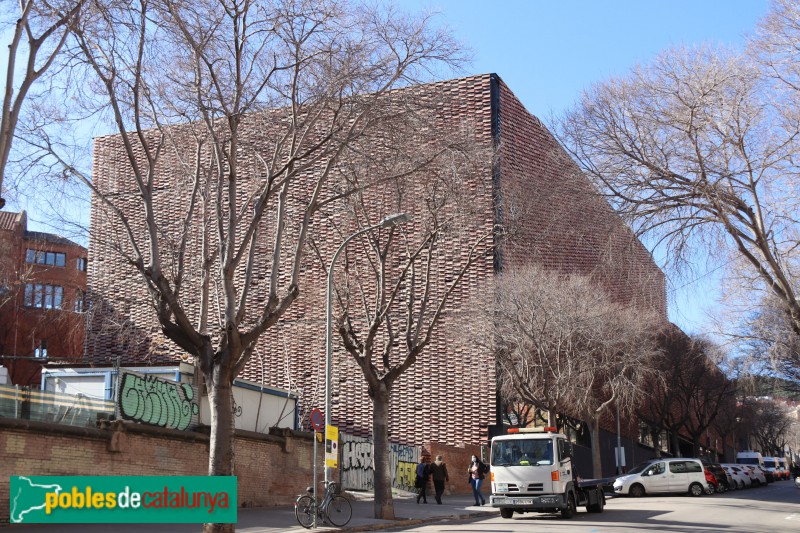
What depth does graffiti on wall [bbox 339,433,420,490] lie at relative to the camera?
32875 millimetres

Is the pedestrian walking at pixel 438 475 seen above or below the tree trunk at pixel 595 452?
below

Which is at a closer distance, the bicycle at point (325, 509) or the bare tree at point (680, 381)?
the bicycle at point (325, 509)

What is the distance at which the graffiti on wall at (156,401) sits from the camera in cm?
2129

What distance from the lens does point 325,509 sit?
63.5 feet

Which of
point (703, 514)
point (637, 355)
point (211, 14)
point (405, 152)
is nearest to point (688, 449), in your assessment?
point (637, 355)

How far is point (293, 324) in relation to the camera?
43156mm

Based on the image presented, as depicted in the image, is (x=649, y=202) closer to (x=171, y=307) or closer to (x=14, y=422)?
(x=171, y=307)

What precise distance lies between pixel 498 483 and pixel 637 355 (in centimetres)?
1678

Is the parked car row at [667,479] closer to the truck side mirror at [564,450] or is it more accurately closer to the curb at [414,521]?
the curb at [414,521]

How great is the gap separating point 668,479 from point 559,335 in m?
7.79

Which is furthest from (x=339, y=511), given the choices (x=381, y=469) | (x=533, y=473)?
(x=533, y=473)

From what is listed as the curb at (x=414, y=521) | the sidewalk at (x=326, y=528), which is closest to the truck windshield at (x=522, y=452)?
the curb at (x=414, y=521)

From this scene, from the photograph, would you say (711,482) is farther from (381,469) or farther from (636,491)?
(381,469)

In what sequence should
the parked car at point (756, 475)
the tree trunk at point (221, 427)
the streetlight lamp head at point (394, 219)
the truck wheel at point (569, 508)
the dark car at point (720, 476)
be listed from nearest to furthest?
1. the tree trunk at point (221, 427)
2. the streetlight lamp head at point (394, 219)
3. the truck wheel at point (569, 508)
4. the dark car at point (720, 476)
5. the parked car at point (756, 475)
